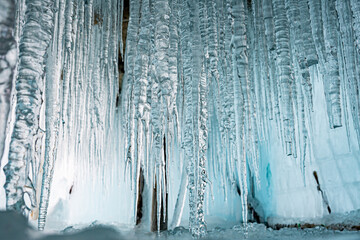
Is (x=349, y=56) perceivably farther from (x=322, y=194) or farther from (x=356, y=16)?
(x=322, y=194)

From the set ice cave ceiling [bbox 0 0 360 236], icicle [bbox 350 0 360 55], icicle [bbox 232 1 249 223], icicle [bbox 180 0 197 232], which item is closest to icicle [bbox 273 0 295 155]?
ice cave ceiling [bbox 0 0 360 236]

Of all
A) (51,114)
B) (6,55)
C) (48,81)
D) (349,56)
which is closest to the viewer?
(6,55)

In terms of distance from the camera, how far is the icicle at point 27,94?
1.09m

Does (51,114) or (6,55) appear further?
(51,114)

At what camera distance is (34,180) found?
4.12ft

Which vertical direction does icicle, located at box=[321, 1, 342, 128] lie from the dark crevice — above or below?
above

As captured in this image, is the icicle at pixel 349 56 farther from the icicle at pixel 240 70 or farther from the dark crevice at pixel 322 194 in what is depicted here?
the dark crevice at pixel 322 194

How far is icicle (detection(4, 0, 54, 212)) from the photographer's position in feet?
3.57

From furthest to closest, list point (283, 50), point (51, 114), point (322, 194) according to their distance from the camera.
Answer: point (322, 194), point (283, 50), point (51, 114)

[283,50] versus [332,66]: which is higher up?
[283,50]

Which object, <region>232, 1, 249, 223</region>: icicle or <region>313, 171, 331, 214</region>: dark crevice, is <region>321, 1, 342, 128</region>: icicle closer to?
<region>232, 1, 249, 223</region>: icicle

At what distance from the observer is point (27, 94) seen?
120cm

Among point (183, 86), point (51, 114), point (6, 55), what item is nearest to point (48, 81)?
point (51, 114)

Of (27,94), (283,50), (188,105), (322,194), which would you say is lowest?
(322,194)
